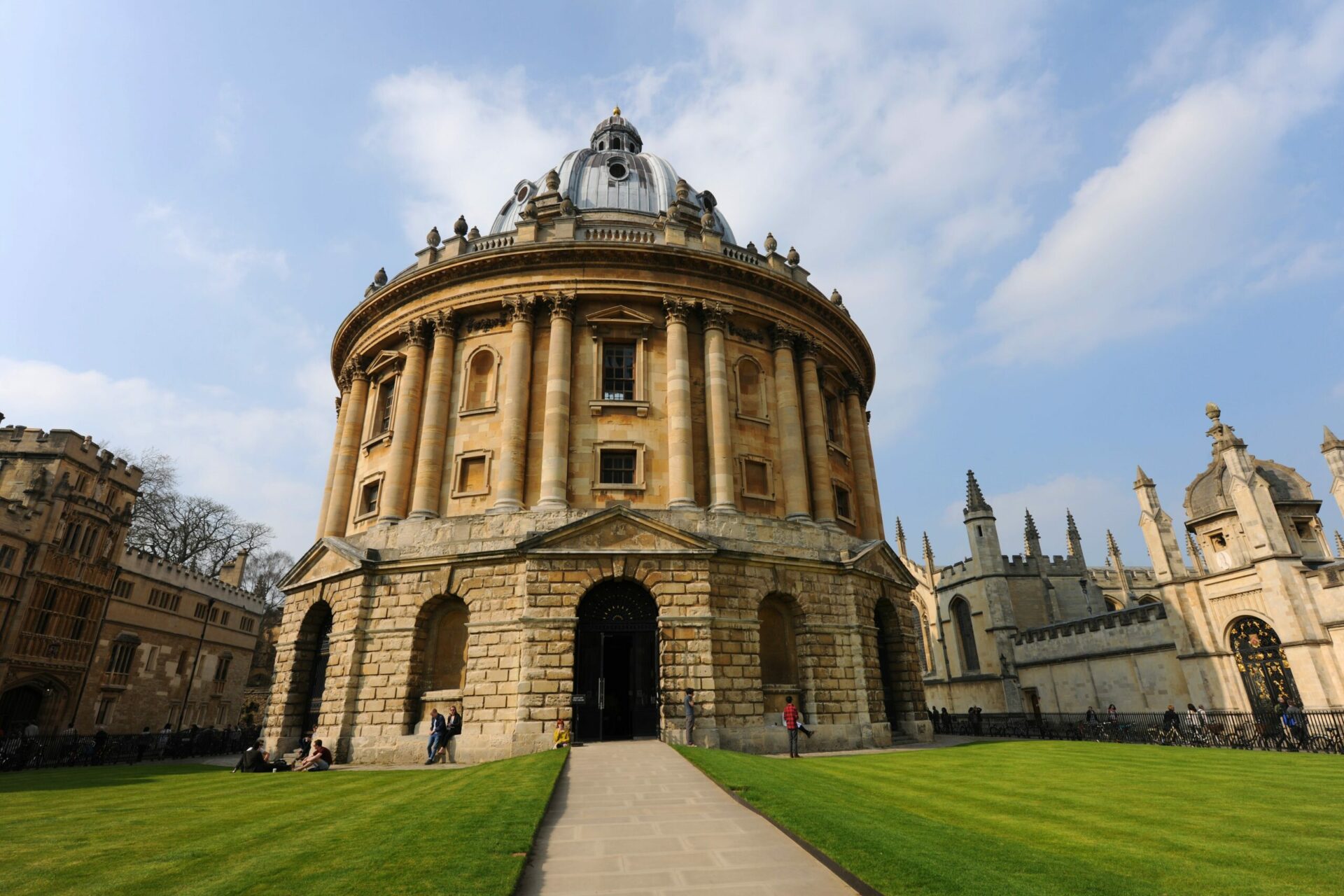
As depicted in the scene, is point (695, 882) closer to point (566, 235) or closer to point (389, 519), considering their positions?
point (389, 519)

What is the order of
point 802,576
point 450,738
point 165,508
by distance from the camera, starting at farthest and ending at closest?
point 165,508, point 802,576, point 450,738

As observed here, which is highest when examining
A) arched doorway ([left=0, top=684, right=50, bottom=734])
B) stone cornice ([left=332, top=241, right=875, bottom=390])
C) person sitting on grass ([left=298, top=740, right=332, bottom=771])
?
stone cornice ([left=332, top=241, right=875, bottom=390])

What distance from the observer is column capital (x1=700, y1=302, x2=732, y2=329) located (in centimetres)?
2564

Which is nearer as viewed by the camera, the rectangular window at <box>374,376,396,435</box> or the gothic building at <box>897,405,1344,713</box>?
the gothic building at <box>897,405,1344,713</box>

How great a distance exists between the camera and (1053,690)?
35250 millimetres

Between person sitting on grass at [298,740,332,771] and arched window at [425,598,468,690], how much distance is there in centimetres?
329

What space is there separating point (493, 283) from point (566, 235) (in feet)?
11.3

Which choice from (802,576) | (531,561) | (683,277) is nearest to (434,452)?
(531,561)

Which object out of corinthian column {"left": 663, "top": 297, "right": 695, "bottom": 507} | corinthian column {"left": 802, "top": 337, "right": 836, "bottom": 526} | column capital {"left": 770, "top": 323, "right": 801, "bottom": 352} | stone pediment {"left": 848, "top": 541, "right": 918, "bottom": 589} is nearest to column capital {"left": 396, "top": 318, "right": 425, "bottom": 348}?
corinthian column {"left": 663, "top": 297, "right": 695, "bottom": 507}

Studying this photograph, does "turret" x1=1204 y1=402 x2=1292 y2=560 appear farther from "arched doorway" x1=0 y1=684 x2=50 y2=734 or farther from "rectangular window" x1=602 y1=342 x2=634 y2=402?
"arched doorway" x1=0 y1=684 x2=50 y2=734

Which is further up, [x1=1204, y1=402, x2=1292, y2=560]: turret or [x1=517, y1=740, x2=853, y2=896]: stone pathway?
[x1=1204, y1=402, x2=1292, y2=560]: turret

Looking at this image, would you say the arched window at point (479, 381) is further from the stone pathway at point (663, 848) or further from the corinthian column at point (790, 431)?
the stone pathway at point (663, 848)

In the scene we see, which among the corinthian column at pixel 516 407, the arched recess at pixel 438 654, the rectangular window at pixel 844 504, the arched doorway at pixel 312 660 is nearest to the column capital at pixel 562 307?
the corinthian column at pixel 516 407

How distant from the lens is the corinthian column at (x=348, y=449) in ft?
89.0
